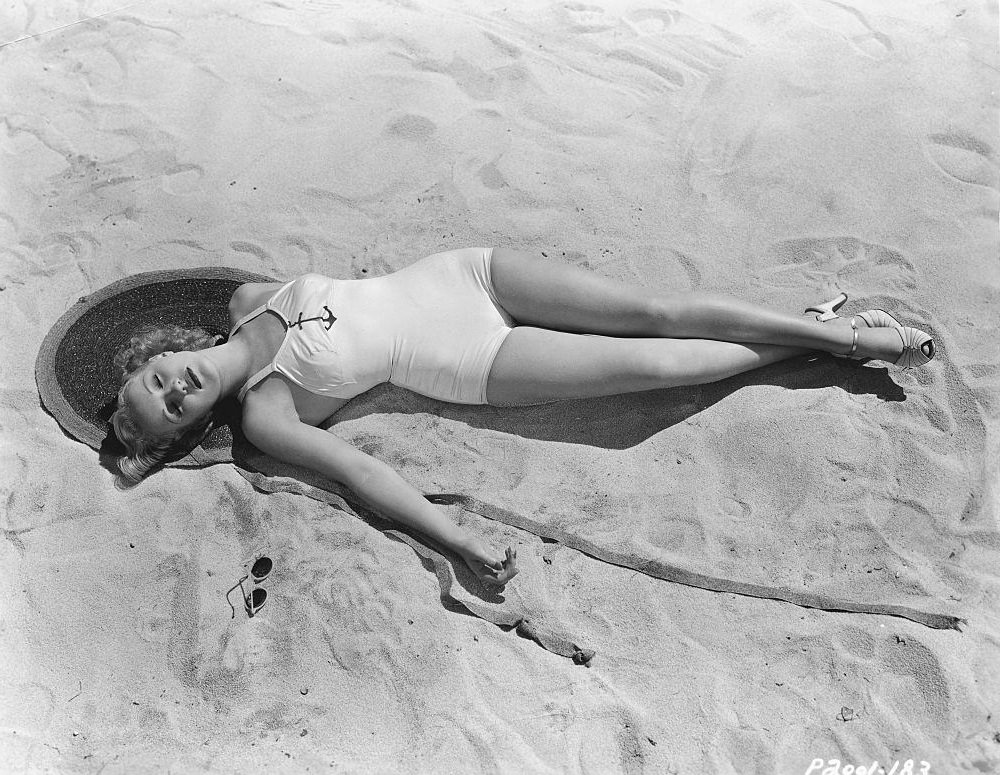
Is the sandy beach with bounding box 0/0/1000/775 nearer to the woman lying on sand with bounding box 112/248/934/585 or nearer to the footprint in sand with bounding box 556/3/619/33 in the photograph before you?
the footprint in sand with bounding box 556/3/619/33

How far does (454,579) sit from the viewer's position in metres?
3.17

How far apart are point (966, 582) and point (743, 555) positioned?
2.52ft

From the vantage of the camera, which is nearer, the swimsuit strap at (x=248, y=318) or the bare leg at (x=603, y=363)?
the bare leg at (x=603, y=363)

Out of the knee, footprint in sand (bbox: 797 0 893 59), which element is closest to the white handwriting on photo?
the knee

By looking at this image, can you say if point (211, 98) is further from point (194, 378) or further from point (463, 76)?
point (194, 378)

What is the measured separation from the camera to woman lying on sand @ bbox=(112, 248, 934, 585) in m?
3.30

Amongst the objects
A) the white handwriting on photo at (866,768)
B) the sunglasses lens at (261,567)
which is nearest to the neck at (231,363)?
the sunglasses lens at (261,567)

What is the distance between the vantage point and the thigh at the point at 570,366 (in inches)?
129

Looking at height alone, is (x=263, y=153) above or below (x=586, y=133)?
below

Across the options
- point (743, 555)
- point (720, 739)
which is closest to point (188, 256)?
point (743, 555)

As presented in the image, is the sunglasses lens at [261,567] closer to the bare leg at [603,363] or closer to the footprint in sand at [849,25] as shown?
the bare leg at [603,363]

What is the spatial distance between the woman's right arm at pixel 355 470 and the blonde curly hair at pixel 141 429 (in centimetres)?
35

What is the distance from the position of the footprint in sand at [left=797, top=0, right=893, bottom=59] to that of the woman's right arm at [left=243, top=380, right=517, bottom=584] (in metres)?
3.49

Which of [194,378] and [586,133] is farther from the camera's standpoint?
[586,133]
